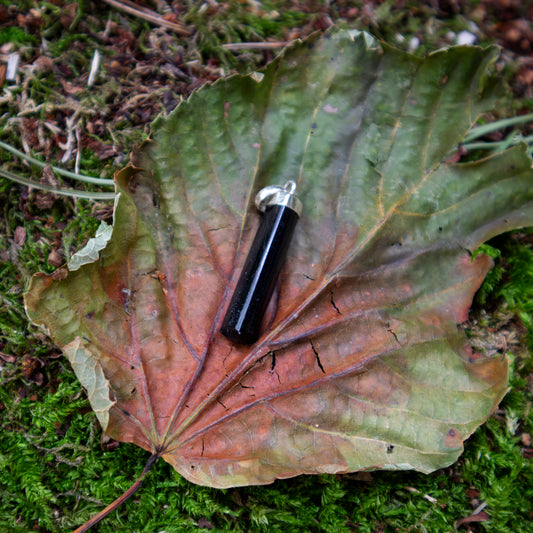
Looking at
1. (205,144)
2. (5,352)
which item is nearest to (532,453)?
(205,144)

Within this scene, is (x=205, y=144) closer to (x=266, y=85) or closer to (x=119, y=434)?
(x=266, y=85)

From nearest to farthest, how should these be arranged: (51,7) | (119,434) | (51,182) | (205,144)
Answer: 1. (119,434)
2. (205,144)
3. (51,182)
4. (51,7)

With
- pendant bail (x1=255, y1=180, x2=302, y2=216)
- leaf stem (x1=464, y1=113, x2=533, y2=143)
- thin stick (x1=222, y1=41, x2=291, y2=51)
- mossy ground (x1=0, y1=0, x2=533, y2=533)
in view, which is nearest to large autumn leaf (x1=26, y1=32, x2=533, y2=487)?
pendant bail (x1=255, y1=180, x2=302, y2=216)

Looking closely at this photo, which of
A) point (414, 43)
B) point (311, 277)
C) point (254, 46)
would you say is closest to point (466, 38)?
point (414, 43)

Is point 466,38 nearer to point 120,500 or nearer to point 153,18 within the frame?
point 153,18

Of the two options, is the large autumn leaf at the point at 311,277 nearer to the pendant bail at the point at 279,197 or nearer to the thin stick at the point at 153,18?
the pendant bail at the point at 279,197

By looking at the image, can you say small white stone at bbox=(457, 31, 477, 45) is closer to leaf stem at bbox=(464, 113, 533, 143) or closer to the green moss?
leaf stem at bbox=(464, 113, 533, 143)
